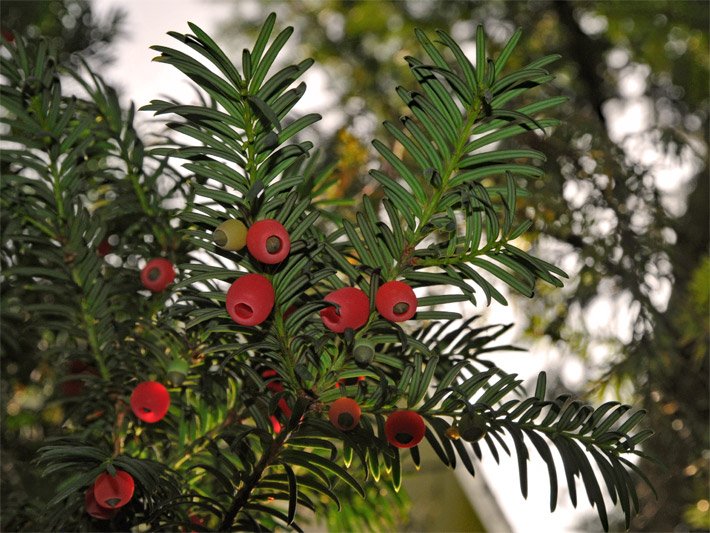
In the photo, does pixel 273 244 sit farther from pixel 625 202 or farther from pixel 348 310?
pixel 625 202

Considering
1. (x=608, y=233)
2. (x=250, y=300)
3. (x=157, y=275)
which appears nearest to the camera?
(x=250, y=300)

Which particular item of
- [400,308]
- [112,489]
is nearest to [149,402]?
[112,489]

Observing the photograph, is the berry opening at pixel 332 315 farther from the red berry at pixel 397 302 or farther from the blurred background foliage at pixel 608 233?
the blurred background foliage at pixel 608 233

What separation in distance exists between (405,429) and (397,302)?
59 mm

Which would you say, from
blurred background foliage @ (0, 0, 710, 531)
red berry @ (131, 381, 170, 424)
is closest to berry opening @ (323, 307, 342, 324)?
red berry @ (131, 381, 170, 424)

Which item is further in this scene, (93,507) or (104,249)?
(104,249)

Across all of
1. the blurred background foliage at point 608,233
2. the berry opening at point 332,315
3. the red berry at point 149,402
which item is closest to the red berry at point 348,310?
the berry opening at point 332,315

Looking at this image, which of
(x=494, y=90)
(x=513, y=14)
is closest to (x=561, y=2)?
(x=513, y=14)

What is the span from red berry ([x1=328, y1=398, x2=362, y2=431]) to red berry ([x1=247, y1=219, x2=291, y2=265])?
0.23ft

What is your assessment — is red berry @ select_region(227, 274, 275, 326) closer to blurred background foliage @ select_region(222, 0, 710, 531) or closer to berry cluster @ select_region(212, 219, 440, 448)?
berry cluster @ select_region(212, 219, 440, 448)

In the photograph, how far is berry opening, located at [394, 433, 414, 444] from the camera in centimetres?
33

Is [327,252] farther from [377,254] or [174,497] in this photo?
[174,497]

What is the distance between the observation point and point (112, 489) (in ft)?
1.14

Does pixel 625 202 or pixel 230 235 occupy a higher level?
pixel 625 202
